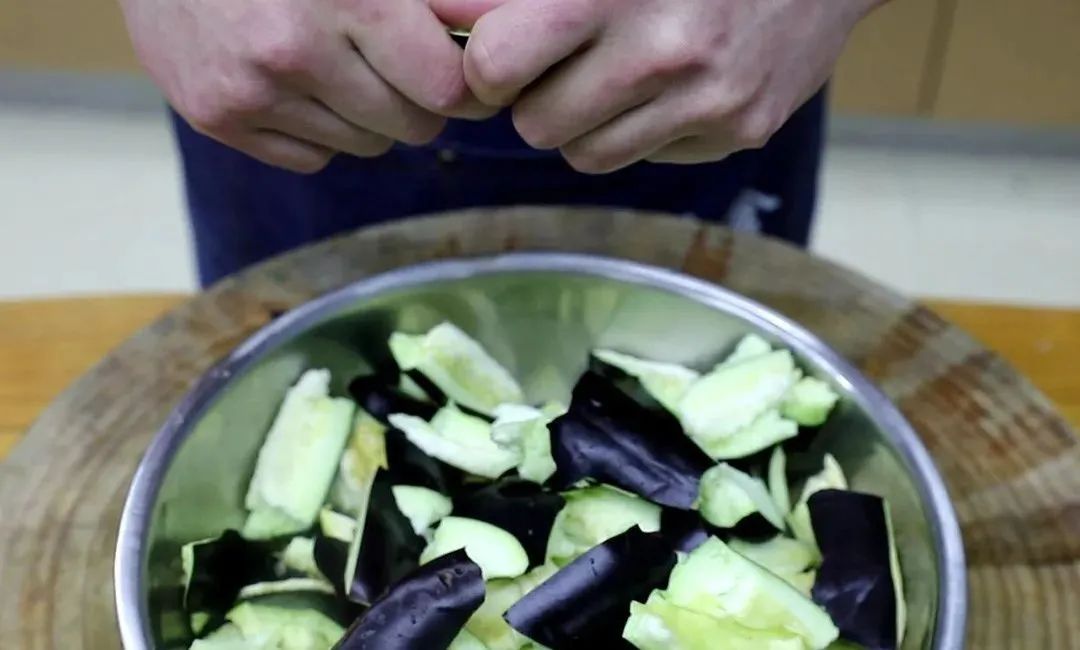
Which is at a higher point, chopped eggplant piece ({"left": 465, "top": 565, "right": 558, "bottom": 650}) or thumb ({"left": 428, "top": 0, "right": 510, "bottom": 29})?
thumb ({"left": 428, "top": 0, "right": 510, "bottom": 29})

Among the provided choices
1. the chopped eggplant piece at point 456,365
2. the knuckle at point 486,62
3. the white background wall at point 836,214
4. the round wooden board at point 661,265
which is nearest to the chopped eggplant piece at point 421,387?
the chopped eggplant piece at point 456,365

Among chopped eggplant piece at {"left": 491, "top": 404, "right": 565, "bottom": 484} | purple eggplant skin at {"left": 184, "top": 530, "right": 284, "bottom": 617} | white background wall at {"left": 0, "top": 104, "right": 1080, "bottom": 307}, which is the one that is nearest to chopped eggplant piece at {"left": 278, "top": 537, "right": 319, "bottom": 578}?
purple eggplant skin at {"left": 184, "top": 530, "right": 284, "bottom": 617}

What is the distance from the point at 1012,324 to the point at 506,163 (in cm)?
35

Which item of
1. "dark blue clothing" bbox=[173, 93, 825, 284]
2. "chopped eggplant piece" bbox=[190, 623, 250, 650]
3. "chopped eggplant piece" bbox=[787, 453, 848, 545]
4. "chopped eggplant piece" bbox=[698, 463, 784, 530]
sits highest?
"dark blue clothing" bbox=[173, 93, 825, 284]

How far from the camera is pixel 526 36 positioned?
50 centimetres

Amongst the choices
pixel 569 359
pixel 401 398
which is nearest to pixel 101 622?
pixel 401 398

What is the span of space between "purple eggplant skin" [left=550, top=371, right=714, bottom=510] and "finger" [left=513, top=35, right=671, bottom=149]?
0.47 ft

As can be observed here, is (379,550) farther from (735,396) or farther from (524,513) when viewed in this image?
(735,396)

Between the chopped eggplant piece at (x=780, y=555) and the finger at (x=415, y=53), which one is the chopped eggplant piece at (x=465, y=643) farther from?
the finger at (x=415, y=53)

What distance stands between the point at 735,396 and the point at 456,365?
16cm

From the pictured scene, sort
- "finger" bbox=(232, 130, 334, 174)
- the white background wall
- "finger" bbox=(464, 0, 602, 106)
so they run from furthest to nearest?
the white background wall → "finger" bbox=(232, 130, 334, 174) → "finger" bbox=(464, 0, 602, 106)

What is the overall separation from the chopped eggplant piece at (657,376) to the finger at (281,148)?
20 centimetres

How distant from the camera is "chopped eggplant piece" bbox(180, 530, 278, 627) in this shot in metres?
0.58

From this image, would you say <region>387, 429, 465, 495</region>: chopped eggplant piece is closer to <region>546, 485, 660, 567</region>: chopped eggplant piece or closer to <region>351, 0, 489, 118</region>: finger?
<region>546, 485, 660, 567</region>: chopped eggplant piece
